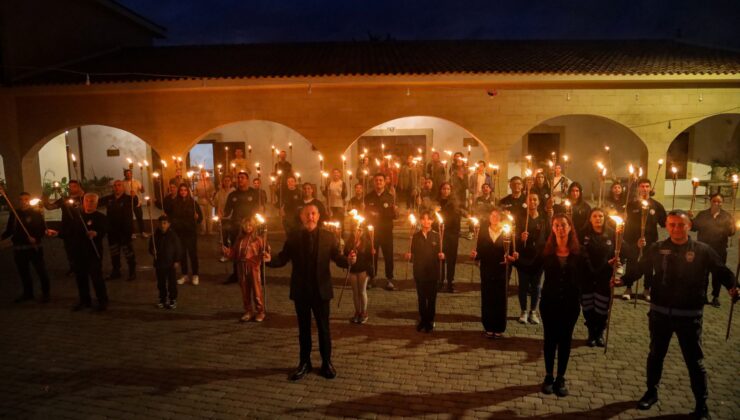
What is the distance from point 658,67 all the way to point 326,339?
12.7 metres

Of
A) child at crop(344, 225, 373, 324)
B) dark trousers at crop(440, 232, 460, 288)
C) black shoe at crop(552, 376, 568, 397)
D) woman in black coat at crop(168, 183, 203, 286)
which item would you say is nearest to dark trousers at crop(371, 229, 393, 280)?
dark trousers at crop(440, 232, 460, 288)

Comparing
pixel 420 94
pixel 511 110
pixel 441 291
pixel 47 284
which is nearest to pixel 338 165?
pixel 420 94

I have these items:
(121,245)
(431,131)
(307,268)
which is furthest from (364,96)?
(307,268)

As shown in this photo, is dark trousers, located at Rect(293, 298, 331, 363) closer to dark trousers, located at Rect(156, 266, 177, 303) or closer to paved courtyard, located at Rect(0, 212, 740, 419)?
paved courtyard, located at Rect(0, 212, 740, 419)

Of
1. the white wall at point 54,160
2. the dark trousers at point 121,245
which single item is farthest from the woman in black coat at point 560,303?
the white wall at point 54,160

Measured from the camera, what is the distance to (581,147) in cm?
1806

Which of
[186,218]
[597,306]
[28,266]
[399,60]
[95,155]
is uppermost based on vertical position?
[399,60]

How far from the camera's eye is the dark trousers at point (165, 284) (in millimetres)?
8203

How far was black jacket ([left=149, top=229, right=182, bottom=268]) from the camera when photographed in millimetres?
8117

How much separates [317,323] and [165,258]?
358 cm

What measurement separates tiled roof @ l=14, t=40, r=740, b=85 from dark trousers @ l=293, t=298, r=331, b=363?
8.88 m

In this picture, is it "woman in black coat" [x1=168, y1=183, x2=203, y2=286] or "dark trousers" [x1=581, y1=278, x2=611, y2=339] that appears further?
"woman in black coat" [x1=168, y1=183, x2=203, y2=286]

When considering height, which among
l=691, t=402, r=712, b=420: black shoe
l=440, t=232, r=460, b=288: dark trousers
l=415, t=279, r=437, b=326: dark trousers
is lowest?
l=691, t=402, r=712, b=420: black shoe

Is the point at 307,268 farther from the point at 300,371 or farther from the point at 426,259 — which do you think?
the point at 426,259
